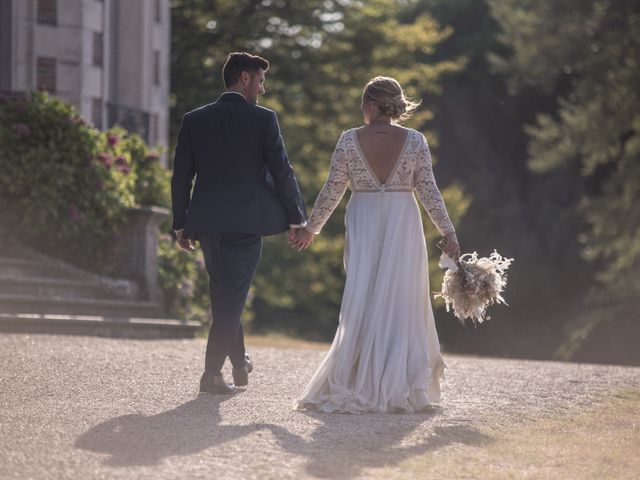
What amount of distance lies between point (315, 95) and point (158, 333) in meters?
13.4

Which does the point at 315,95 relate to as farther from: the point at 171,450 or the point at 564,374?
the point at 171,450

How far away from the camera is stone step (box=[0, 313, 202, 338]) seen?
12.3 m

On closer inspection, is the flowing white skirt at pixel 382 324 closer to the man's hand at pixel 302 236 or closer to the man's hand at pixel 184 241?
the man's hand at pixel 302 236

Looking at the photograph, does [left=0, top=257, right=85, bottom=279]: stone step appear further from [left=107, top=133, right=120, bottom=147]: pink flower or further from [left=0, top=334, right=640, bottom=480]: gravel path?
[left=0, top=334, right=640, bottom=480]: gravel path

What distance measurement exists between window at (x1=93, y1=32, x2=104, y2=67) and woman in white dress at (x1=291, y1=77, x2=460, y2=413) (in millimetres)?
12738

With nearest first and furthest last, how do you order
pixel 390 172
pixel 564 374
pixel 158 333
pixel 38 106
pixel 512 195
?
1. pixel 390 172
2. pixel 564 374
3. pixel 158 333
4. pixel 38 106
5. pixel 512 195

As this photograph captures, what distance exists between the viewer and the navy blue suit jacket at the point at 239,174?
7.95 meters

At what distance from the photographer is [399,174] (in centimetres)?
784

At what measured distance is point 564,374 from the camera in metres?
10.3

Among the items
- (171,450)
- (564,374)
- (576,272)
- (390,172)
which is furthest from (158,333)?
(576,272)

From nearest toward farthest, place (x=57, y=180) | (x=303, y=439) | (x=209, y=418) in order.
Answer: (x=303, y=439) < (x=209, y=418) < (x=57, y=180)

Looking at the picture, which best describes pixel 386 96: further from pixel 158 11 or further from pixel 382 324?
pixel 158 11

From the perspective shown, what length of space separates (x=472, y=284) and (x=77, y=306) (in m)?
6.67

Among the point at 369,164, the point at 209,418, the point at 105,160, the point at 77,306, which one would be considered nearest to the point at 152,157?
the point at 105,160
